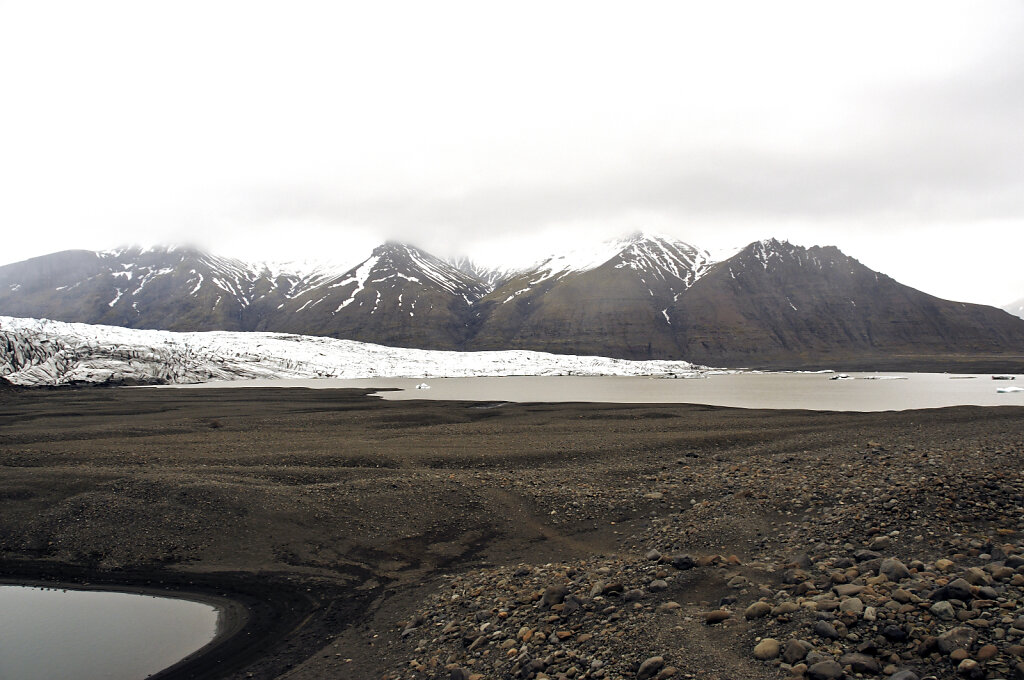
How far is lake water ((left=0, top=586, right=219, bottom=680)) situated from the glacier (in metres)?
79.5

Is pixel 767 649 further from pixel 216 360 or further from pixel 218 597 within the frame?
pixel 216 360

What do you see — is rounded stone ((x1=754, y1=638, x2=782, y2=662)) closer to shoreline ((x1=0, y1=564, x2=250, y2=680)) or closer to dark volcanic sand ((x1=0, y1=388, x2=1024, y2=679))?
dark volcanic sand ((x1=0, y1=388, x2=1024, y2=679))

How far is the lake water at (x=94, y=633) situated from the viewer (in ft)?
31.8

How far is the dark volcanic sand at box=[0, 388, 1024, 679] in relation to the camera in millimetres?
8539

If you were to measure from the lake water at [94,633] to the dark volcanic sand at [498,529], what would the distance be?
2.62 ft

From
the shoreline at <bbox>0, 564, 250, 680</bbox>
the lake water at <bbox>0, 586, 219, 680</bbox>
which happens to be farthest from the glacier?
the lake water at <bbox>0, 586, 219, 680</bbox>

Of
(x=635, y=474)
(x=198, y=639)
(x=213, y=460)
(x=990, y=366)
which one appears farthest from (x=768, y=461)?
(x=990, y=366)

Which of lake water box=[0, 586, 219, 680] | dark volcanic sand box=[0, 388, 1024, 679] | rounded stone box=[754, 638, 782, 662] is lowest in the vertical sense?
lake water box=[0, 586, 219, 680]

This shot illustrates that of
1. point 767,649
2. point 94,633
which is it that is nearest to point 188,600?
point 94,633

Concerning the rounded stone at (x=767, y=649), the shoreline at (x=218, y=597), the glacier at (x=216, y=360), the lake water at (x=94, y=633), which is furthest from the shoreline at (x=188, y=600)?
the glacier at (x=216, y=360)

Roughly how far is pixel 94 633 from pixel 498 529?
934 centimetres

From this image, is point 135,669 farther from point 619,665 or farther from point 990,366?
point 990,366

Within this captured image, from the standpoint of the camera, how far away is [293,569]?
543 inches

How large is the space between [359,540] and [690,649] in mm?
10670
